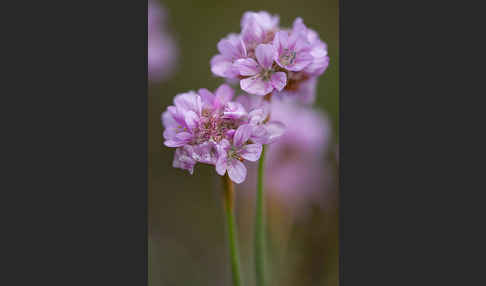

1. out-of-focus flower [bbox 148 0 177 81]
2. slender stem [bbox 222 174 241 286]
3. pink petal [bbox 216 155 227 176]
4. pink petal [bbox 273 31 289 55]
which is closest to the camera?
pink petal [bbox 216 155 227 176]

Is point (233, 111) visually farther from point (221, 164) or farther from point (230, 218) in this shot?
point (230, 218)

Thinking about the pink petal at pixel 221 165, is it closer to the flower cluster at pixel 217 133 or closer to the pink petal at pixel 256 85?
the flower cluster at pixel 217 133

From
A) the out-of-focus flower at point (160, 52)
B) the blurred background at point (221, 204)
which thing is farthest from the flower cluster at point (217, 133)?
the out-of-focus flower at point (160, 52)

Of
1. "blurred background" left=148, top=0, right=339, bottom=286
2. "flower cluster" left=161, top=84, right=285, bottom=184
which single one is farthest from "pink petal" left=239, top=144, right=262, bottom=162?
"blurred background" left=148, top=0, right=339, bottom=286

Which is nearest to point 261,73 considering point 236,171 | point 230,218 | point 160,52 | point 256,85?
point 256,85

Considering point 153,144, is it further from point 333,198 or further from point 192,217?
point 333,198

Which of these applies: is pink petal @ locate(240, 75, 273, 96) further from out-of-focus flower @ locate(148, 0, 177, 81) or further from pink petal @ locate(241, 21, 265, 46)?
out-of-focus flower @ locate(148, 0, 177, 81)

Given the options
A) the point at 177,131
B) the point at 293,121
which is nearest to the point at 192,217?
the point at 293,121
